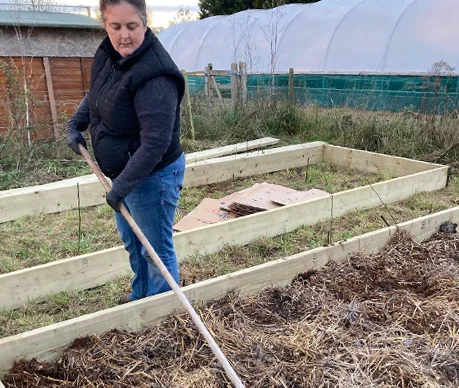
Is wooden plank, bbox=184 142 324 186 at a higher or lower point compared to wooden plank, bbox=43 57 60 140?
lower

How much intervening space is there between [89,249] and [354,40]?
9.00 meters

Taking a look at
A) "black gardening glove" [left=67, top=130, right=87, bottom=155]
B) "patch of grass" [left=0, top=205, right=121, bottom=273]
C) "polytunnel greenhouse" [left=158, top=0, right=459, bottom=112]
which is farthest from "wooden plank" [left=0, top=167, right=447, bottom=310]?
"polytunnel greenhouse" [left=158, top=0, right=459, bottom=112]

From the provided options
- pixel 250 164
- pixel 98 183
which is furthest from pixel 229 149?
pixel 98 183

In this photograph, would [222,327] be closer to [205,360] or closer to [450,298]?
[205,360]

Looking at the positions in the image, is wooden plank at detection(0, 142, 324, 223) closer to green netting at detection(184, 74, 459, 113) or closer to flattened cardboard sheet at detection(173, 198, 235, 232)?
flattened cardboard sheet at detection(173, 198, 235, 232)

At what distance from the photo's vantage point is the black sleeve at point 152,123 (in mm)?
1874

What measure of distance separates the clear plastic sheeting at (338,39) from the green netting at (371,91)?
0.19 m

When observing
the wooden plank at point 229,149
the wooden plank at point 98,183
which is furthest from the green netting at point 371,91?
the wooden plank at point 98,183

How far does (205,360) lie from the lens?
7.40ft

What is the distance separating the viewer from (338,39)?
1107 centimetres

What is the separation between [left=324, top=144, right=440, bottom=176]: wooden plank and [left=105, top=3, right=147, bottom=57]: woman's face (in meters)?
4.24

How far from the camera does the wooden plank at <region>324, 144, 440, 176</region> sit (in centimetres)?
545

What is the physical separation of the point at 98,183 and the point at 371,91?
4970 millimetres

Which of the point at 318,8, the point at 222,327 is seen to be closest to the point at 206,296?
the point at 222,327
